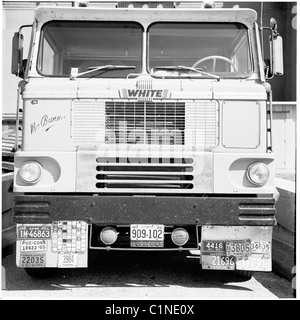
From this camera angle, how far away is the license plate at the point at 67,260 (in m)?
3.79

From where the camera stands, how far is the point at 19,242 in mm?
3791

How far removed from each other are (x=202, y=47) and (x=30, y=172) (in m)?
2.14

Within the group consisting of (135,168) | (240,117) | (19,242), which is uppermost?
(240,117)

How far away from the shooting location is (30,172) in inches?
148

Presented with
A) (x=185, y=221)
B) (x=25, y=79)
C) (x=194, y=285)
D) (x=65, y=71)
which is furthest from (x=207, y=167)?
(x=25, y=79)

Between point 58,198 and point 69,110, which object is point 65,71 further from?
point 58,198

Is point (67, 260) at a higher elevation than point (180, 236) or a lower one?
lower

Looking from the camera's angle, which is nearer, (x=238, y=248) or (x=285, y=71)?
(x=238, y=248)

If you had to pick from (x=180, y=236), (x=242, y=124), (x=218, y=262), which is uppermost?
(x=242, y=124)

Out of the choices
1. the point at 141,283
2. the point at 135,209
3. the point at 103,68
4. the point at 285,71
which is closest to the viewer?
the point at 135,209

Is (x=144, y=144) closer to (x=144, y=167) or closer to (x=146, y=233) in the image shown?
(x=144, y=167)

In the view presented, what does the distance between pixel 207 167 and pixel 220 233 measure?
1.98ft

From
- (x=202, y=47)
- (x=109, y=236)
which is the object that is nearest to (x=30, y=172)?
(x=109, y=236)

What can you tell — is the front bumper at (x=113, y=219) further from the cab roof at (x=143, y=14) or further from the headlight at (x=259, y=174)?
the cab roof at (x=143, y=14)
